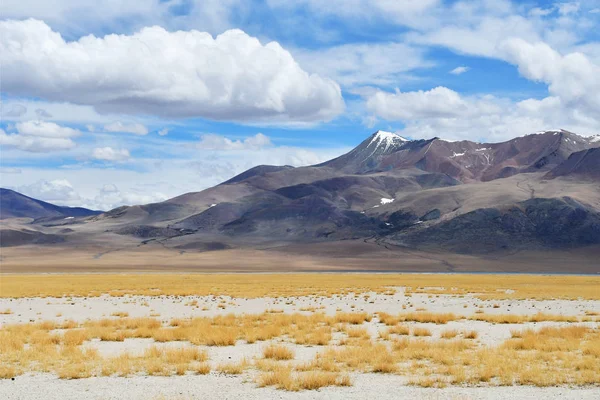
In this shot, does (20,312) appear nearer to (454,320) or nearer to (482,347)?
(454,320)

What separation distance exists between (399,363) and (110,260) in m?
166

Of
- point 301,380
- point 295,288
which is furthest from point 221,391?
point 295,288

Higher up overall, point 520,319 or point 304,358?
point 304,358

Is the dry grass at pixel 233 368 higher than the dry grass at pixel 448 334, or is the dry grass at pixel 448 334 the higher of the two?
the dry grass at pixel 233 368

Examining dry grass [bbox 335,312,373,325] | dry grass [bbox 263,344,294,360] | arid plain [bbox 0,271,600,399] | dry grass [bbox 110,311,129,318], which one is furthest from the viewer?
dry grass [bbox 110,311,129,318]

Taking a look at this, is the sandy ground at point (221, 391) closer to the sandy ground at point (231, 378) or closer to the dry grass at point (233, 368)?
the sandy ground at point (231, 378)

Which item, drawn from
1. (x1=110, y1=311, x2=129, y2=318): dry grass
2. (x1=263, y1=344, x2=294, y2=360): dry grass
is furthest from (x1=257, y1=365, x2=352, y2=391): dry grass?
(x1=110, y1=311, x2=129, y2=318): dry grass

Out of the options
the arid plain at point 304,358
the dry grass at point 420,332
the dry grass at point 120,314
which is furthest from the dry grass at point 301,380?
the dry grass at point 120,314

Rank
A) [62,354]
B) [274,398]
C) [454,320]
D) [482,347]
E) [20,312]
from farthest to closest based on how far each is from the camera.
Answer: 1. [20,312]
2. [454,320]
3. [482,347]
4. [62,354]
5. [274,398]

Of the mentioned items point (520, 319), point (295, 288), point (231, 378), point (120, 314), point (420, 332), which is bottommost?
point (295, 288)

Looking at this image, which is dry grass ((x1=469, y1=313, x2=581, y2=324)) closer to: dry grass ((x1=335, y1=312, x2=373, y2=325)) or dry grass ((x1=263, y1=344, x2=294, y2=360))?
dry grass ((x1=335, y1=312, x2=373, y2=325))

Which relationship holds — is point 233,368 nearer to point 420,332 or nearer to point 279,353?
point 279,353

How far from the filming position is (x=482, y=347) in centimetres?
1953

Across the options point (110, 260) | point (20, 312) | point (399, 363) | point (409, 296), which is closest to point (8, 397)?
point (399, 363)
